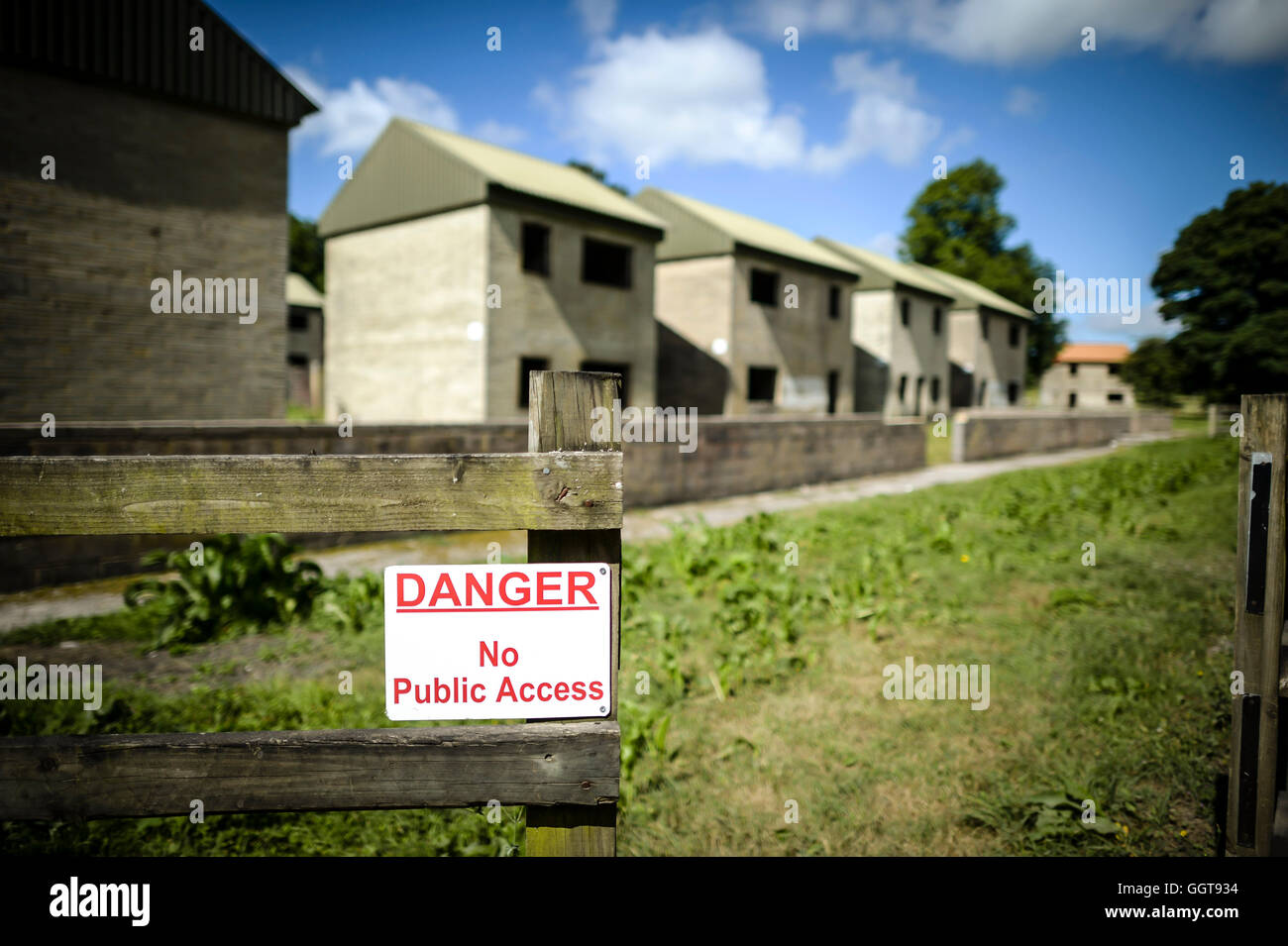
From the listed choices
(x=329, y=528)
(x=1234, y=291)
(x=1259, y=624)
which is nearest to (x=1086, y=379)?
(x=1234, y=291)

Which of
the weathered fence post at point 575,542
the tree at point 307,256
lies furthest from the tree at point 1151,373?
the tree at point 307,256

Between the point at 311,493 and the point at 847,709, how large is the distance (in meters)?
3.46

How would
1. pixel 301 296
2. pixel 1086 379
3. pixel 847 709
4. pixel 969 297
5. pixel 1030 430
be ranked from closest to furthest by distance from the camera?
pixel 847 709 → pixel 1030 430 → pixel 969 297 → pixel 301 296 → pixel 1086 379

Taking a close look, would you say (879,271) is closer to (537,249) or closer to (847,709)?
(537,249)

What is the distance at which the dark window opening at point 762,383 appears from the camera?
27.5 metres

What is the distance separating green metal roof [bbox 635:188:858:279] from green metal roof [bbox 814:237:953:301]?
5254mm

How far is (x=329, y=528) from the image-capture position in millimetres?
1925

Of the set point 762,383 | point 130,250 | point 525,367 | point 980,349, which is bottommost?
point 525,367

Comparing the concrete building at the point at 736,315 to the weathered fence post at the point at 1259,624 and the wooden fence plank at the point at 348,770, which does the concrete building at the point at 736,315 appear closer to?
the weathered fence post at the point at 1259,624

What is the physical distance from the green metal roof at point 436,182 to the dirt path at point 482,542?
410 inches

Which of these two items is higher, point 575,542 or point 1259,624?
point 575,542
